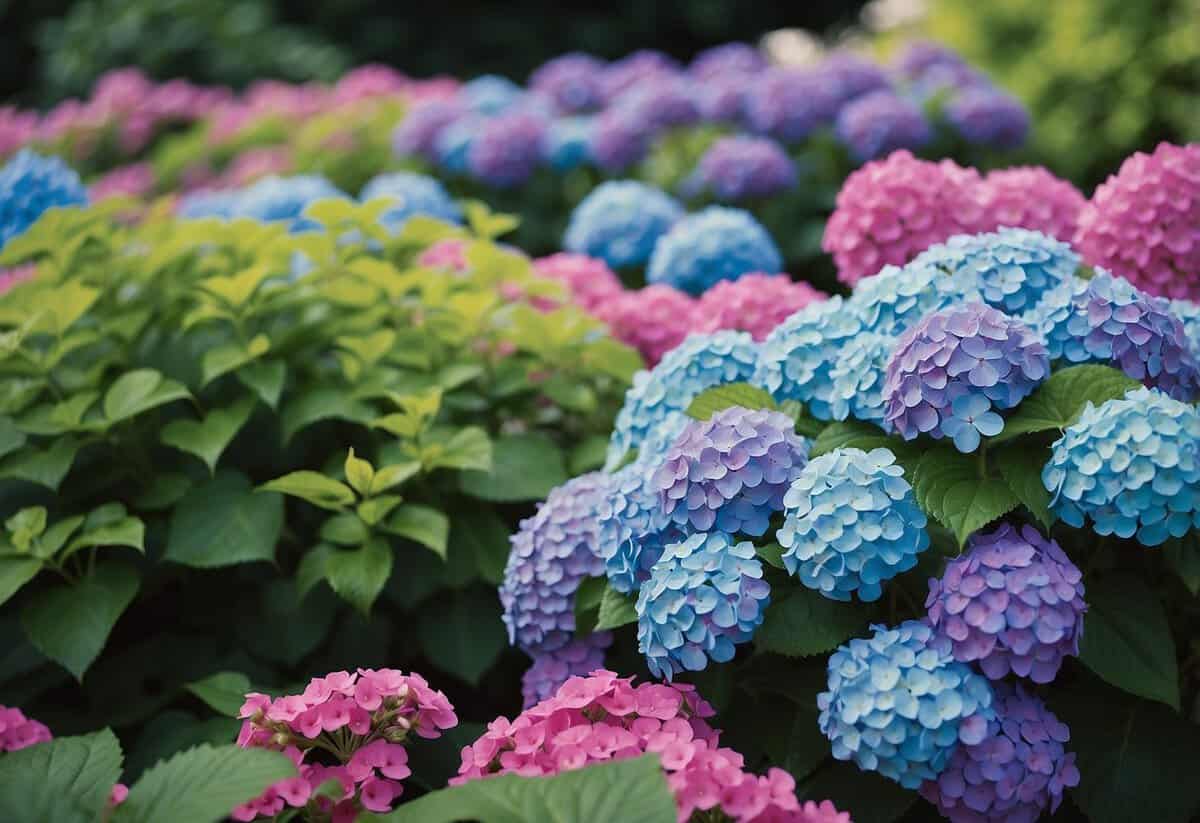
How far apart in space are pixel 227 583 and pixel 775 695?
1379mm

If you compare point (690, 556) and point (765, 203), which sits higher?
point (690, 556)

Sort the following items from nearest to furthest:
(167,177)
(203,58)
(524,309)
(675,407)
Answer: (675,407), (524,309), (167,177), (203,58)

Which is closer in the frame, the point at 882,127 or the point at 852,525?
the point at 852,525

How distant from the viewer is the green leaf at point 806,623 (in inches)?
64.3

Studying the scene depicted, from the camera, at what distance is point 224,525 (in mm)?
2297

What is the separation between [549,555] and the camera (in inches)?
77.2

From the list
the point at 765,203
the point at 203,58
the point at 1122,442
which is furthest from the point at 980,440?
the point at 203,58

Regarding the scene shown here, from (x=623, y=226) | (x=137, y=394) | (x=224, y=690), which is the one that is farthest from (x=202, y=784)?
(x=623, y=226)

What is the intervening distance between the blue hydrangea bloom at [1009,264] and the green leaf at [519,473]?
34.9 inches

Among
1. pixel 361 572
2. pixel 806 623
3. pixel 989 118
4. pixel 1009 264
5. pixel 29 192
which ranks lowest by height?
pixel 989 118

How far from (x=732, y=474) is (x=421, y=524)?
30.8 inches

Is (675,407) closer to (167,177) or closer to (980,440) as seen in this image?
(980,440)

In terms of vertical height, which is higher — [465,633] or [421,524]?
[421,524]

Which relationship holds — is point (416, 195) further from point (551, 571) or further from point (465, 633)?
point (551, 571)
